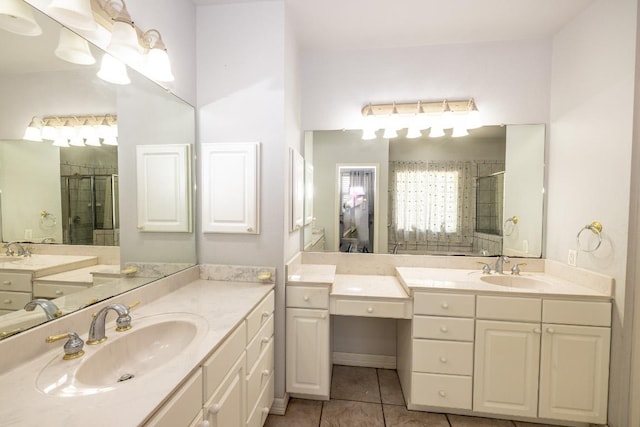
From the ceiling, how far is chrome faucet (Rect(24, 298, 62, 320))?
1.87 m

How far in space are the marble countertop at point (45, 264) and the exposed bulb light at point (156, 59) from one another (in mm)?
909

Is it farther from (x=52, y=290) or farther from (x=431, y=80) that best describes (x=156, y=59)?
(x=431, y=80)

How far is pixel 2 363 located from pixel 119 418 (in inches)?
20.1

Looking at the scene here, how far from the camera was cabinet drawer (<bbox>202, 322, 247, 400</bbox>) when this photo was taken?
0.98 metres

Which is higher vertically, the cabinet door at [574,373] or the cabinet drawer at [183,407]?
the cabinet drawer at [183,407]

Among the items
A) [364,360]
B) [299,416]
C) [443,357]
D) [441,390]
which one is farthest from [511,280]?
[299,416]

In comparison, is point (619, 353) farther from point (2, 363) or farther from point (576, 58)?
point (2, 363)

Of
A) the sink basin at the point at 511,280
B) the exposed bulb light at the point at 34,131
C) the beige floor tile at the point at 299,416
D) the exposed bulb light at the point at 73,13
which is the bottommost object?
the beige floor tile at the point at 299,416

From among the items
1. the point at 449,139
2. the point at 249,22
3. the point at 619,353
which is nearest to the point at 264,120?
the point at 249,22

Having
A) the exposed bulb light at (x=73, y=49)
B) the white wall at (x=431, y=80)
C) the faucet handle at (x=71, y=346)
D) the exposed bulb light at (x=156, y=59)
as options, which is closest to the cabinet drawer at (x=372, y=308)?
the faucet handle at (x=71, y=346)

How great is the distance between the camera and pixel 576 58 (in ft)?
6.21

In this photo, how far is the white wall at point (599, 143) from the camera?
1578 mm

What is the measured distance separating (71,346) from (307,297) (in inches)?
46.2

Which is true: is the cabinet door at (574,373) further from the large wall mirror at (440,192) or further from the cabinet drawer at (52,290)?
the cabinet drawer at (52,290)
